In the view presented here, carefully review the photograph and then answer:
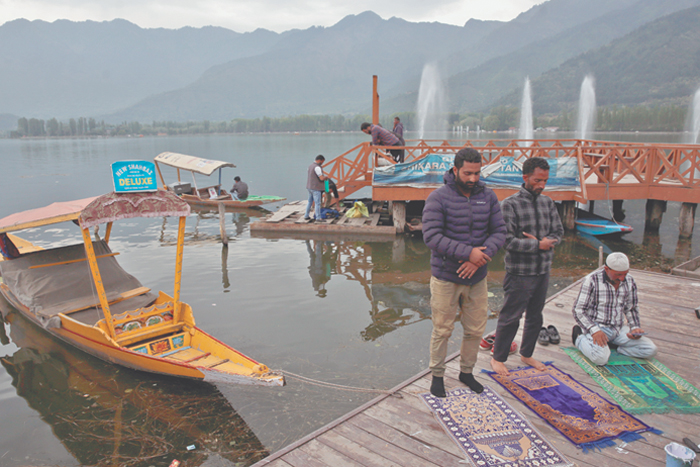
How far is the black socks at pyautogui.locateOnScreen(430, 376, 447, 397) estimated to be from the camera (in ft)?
14.2

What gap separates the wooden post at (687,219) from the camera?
572 inches

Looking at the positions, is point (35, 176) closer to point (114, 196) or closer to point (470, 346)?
point (114, 196)

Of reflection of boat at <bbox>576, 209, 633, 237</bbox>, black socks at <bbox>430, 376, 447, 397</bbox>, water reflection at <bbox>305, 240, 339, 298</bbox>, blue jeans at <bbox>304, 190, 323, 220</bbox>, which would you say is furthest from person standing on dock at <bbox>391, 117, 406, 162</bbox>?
black socks at <bbox>430, 376, 447, 397</bbox>

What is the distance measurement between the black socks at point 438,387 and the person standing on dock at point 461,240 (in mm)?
303

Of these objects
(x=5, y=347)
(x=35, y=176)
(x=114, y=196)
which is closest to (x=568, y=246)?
(x=114, y=196)

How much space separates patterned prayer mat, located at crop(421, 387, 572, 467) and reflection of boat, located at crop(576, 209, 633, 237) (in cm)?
1257

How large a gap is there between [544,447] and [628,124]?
12230 centimetres

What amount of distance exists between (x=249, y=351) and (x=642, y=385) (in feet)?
18.9

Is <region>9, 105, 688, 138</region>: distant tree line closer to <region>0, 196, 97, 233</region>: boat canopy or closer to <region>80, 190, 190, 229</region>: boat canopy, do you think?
<region>80, 190, 190, 229</region>: boat canopy

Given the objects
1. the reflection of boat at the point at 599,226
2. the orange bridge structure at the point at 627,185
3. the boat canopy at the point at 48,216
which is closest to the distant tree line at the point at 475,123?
the orange bridge structure at the point at 627,185

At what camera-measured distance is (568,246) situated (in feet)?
46.7

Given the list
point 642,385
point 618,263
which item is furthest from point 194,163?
point 642,385

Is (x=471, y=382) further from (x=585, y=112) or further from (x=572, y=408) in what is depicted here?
(x=585, y=112)

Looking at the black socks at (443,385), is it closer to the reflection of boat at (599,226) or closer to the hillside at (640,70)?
the reflection of boat at (599,226)
